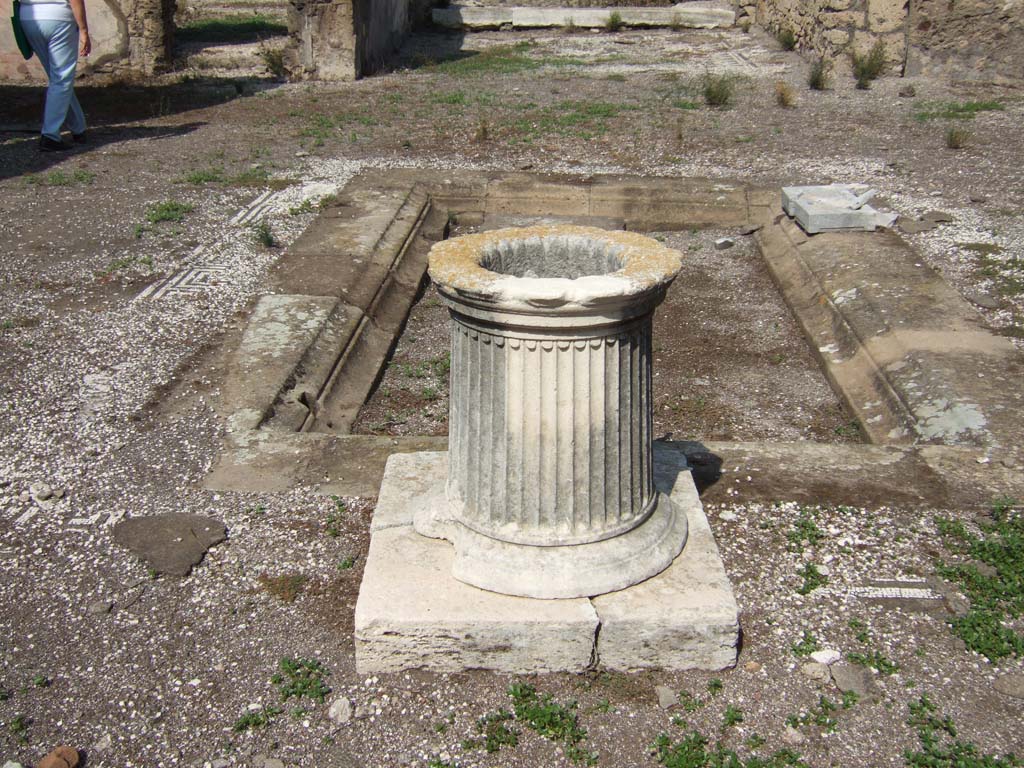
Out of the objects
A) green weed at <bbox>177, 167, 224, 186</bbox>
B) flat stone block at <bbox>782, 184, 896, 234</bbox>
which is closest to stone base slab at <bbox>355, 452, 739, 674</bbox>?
flat stone block at <bbox>782, 184, 896, 234</bbox>

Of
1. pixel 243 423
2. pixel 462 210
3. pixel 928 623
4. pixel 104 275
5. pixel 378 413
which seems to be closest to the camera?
pixel 928 623

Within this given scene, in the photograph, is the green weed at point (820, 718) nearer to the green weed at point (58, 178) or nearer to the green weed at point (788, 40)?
the green weed at point (58, 178)

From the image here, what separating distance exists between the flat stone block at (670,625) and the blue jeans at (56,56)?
805cm

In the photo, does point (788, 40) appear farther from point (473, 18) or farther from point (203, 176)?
point (203, 176)

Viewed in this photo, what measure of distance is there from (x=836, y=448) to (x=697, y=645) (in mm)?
1482

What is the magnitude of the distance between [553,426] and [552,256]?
→ 71 centimetres

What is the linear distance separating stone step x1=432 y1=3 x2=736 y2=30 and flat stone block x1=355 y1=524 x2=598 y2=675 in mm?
15888

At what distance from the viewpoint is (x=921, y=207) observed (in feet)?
24.7

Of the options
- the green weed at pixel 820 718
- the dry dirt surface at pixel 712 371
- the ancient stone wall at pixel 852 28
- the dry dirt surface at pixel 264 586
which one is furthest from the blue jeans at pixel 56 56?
the ancient stone wall at pixel 852 28

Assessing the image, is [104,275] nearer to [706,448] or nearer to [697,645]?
[706,448]

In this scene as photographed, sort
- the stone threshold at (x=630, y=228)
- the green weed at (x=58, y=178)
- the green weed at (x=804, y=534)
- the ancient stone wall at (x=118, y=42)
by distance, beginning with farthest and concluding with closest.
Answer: the ancient stone wall at (x=118, y=42), the green weed at (x=58, y=178), the stone threshold at (x=630, y=228), the green weed at (x=804, y=534)

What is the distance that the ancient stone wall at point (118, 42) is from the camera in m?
12.6

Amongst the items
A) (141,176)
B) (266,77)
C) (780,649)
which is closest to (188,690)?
(780,649)

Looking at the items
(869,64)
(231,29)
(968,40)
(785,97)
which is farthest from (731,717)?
(231,29)
